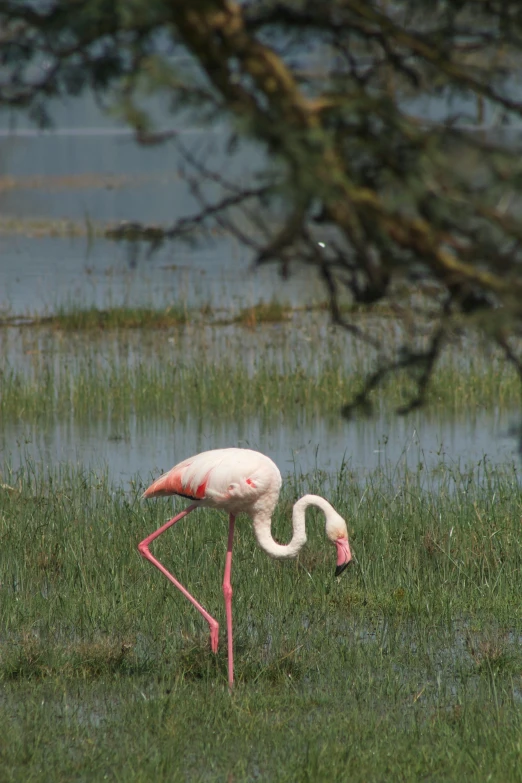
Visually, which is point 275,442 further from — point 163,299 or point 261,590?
point 163,299

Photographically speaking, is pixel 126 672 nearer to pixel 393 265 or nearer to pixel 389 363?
pixel 389 363

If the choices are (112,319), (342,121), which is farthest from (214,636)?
(112,319)

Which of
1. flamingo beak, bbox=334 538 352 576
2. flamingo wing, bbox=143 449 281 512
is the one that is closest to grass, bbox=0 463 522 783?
flamingo beak, bbox=334 538 352 576

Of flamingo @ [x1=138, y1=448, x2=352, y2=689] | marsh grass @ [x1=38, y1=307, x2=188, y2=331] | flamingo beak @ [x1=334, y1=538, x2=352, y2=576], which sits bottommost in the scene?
flamingo beak @ [x1=334, y1=538, x2=352, y2=576]

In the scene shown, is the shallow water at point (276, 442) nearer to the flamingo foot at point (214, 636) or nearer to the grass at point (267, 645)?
the grass at point (267, 645)

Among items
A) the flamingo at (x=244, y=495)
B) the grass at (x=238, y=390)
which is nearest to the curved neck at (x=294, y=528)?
the flamingo at (x=244, y=495)

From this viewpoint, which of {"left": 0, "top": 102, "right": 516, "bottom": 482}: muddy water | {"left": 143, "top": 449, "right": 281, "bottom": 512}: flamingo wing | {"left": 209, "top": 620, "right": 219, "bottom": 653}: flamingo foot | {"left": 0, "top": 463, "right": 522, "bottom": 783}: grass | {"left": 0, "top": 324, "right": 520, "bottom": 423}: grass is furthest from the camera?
{"left": 0, "top": 324, "right": 520, "bottom": 423}: grass

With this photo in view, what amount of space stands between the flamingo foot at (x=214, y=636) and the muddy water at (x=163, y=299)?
1.77 m

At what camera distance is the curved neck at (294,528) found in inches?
247

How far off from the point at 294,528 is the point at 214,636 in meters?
0.68

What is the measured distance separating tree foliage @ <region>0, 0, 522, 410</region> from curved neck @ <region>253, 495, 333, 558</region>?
3.19 m

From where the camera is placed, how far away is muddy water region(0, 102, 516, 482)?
995 cm

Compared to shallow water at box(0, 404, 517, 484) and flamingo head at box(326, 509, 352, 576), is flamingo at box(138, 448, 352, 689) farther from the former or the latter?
shallow water at box(0, 404, 517, 484)

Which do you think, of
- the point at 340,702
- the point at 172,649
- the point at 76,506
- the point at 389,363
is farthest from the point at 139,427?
the point at 389,363
